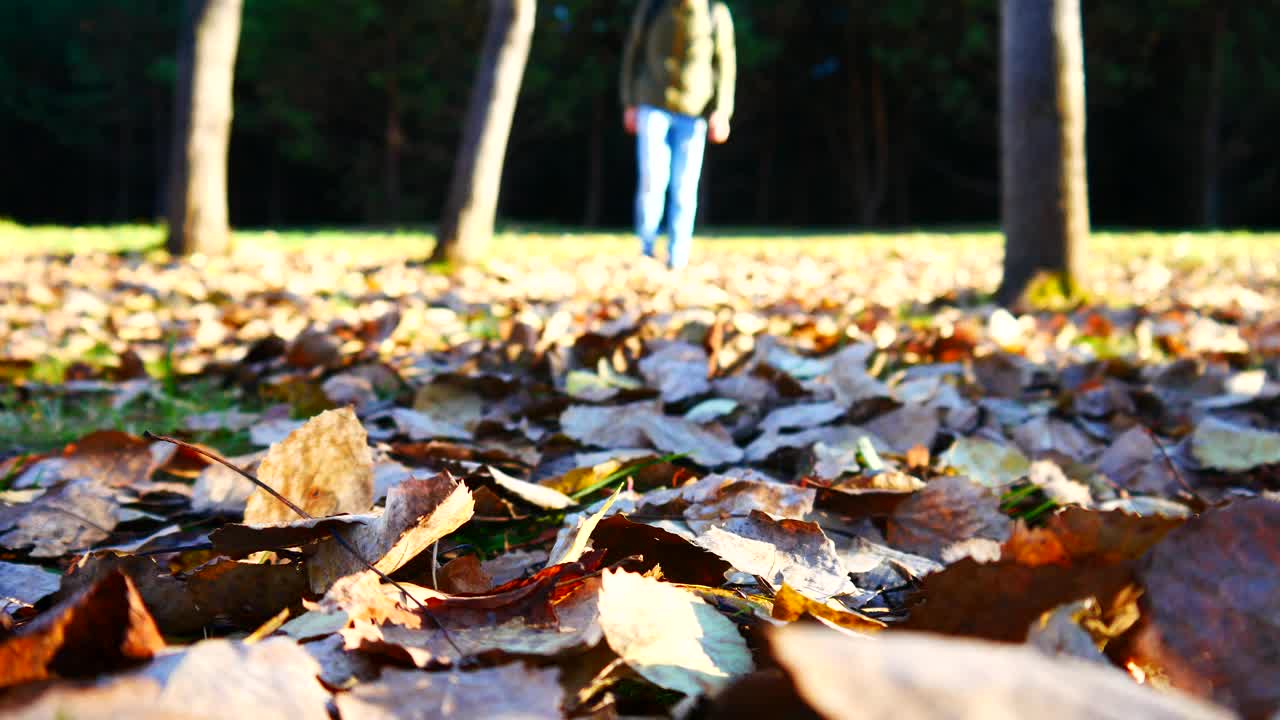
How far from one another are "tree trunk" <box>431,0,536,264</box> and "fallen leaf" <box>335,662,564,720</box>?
220 inches

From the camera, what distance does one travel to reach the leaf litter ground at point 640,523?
54cm

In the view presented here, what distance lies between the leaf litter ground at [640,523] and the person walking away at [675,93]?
10.3 ft

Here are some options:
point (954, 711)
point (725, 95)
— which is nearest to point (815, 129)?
point (725, 95)

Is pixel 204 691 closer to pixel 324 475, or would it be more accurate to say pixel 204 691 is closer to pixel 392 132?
pixel 324 475

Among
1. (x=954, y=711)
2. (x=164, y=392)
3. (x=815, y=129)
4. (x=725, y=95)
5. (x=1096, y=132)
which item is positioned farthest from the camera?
(x=815, y=129)

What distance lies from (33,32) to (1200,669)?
33.6 m

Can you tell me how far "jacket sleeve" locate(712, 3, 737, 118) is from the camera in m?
5.95

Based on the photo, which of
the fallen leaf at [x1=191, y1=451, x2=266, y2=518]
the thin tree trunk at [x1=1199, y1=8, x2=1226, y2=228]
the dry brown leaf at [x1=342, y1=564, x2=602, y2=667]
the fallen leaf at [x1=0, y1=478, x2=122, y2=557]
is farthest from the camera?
the thin tree trunk at [x1=1199, y1=8, x2=1226, y2=228]

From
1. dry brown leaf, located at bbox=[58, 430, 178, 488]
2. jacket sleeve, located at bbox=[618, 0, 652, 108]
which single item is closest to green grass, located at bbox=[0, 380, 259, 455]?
dry brown leaf, located at bbox=[58, 430, 178, 488]

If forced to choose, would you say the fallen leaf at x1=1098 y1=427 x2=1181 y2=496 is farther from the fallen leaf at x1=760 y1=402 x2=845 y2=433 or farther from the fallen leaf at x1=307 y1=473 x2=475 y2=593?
the fallen leaf at x1=307 y1=473 x2=475 y2=593

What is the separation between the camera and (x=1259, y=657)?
57 centimetres

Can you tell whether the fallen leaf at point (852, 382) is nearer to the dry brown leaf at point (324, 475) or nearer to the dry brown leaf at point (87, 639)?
the dry brown leaf at point (324, 475)

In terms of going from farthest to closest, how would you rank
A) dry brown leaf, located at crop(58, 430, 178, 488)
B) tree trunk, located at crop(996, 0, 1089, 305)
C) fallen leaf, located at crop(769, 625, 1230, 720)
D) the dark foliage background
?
the dark foliage background < tree trunk, located at crop(996, 0, 1089, 305) < dry brown leaf, located at crop(58, 430, 178, 488) < fallen leaf, located at crop(769, 625, 1230, 720)

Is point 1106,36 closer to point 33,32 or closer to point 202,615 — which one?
point 202,615
